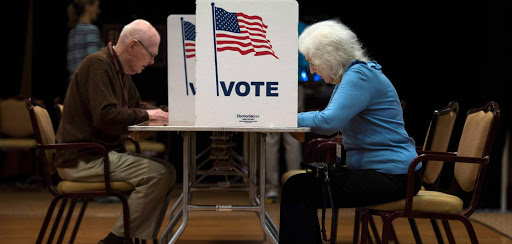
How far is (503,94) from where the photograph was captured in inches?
197

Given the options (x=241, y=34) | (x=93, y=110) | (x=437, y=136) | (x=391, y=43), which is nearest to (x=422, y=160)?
(x=437, y=136)

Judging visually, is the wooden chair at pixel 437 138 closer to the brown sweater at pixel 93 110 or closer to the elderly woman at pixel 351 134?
the elderly woman at pixel 351 134

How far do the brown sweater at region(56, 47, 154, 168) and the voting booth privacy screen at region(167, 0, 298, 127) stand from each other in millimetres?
711

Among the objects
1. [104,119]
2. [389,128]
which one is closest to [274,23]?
[389,128]

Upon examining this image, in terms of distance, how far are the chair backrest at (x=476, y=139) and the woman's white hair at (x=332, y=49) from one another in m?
0.54

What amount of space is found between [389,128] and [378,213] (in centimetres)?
34

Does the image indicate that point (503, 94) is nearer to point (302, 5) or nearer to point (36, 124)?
point (302, 5)

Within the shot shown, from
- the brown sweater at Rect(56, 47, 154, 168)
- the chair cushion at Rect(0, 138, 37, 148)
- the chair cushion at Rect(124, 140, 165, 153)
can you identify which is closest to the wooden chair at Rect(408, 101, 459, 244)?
the brown sweater at Rect(56, 47, 154, 168)

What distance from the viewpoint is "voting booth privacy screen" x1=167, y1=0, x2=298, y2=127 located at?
7.40 ft

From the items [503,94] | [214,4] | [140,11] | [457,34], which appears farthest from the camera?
[140,11]

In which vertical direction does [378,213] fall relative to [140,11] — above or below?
below

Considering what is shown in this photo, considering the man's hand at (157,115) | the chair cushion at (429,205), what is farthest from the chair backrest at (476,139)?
the man's hand at (157,115)

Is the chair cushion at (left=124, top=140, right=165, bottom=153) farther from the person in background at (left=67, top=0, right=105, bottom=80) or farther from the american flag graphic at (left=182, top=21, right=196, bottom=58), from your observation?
the american flag graphic at (left=182, top=21, right=196, bottom=58)

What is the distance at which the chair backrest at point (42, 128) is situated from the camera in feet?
8.95
